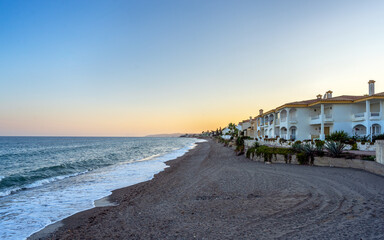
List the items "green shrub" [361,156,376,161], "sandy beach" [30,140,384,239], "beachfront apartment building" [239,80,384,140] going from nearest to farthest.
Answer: "sandy beach" [30,140,384,239] → "green shrub" [361,156,376,161] → "beachfront apartment building" [239,80,384,140]

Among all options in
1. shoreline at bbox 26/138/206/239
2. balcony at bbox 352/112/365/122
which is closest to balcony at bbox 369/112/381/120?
balcony at bbox 352/112/365/122

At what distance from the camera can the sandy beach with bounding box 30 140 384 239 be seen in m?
5.04

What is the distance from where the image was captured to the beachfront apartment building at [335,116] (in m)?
22.7

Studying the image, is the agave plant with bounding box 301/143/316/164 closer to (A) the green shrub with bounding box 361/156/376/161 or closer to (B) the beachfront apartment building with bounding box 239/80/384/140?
(A) the green shrub with bounding box 361/156/376/161

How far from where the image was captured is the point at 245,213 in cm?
634

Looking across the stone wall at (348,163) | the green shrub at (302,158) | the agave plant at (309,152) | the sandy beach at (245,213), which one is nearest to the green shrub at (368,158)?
the stone wall at (348,163)

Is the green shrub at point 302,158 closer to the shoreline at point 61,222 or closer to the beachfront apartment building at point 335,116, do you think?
the beachfront apartment building at point 335,116

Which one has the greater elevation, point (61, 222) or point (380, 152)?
point (380, 152)

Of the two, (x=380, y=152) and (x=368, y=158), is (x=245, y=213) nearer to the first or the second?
(x=380, y=152)

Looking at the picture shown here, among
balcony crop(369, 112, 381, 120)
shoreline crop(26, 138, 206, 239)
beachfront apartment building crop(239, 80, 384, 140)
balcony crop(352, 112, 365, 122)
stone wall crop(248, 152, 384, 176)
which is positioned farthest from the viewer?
balcony crop(352, 112, 365, 122)

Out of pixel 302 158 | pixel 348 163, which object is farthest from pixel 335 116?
pixel 348 163

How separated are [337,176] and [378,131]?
1681 centimetres

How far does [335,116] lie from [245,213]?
965 inches

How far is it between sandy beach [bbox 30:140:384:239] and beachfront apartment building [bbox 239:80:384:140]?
16.4 m
